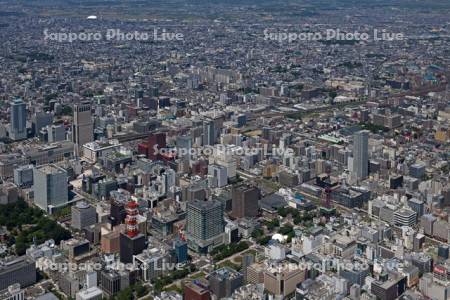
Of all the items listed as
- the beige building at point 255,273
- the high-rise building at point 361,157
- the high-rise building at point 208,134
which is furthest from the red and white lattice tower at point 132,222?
the high-rise building at point 208,134

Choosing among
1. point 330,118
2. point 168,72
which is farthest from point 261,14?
point 330,118

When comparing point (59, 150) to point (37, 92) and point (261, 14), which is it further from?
point (261, 14)

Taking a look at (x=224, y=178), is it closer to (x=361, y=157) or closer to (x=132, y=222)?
(x=361, y=157)

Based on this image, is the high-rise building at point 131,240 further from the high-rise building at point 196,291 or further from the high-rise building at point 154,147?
the high-rise building at point 154,147

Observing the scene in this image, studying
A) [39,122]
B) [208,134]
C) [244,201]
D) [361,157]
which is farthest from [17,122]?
[361,157]

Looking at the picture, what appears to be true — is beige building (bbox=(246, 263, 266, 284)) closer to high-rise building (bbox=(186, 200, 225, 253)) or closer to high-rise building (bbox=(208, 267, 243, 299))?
high-rise building (bbox=(208, 267, 243, 299))
